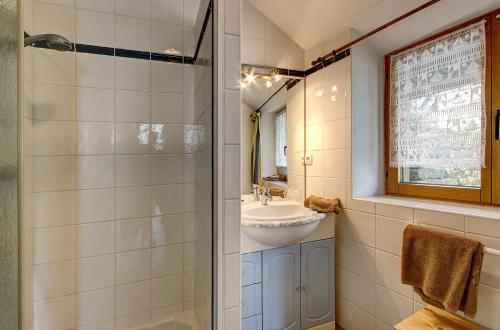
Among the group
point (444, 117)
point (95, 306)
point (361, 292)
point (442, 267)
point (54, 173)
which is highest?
point (444, 117)

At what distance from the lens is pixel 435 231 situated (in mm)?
1173

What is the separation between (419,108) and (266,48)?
1.16 m

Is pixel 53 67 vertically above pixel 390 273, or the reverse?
pixel 53 67

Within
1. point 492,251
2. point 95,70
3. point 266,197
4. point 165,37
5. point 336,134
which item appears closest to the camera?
point 492,251

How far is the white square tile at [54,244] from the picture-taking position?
116 cm

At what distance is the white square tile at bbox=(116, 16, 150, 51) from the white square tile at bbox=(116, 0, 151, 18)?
3 centimetres

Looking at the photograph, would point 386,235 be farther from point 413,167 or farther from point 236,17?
point 236,17

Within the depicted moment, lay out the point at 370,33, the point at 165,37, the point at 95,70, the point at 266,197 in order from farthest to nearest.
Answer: the point at 266,197 < the point at 370,33 < the point at 165,37 < the point at 95,70

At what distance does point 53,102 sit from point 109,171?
16.1 inches

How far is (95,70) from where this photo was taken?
1238 millimetres

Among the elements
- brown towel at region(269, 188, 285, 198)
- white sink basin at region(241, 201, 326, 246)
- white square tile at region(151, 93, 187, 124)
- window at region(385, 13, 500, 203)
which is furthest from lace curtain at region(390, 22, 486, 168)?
white square tile at region(151, 93, 187, 124)

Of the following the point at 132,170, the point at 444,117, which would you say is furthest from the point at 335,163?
the point at 132,170

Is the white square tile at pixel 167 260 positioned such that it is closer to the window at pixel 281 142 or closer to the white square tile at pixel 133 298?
the white square tile at pixel 133 298

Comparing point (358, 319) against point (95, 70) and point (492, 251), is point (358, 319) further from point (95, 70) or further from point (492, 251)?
point (95, 70)
